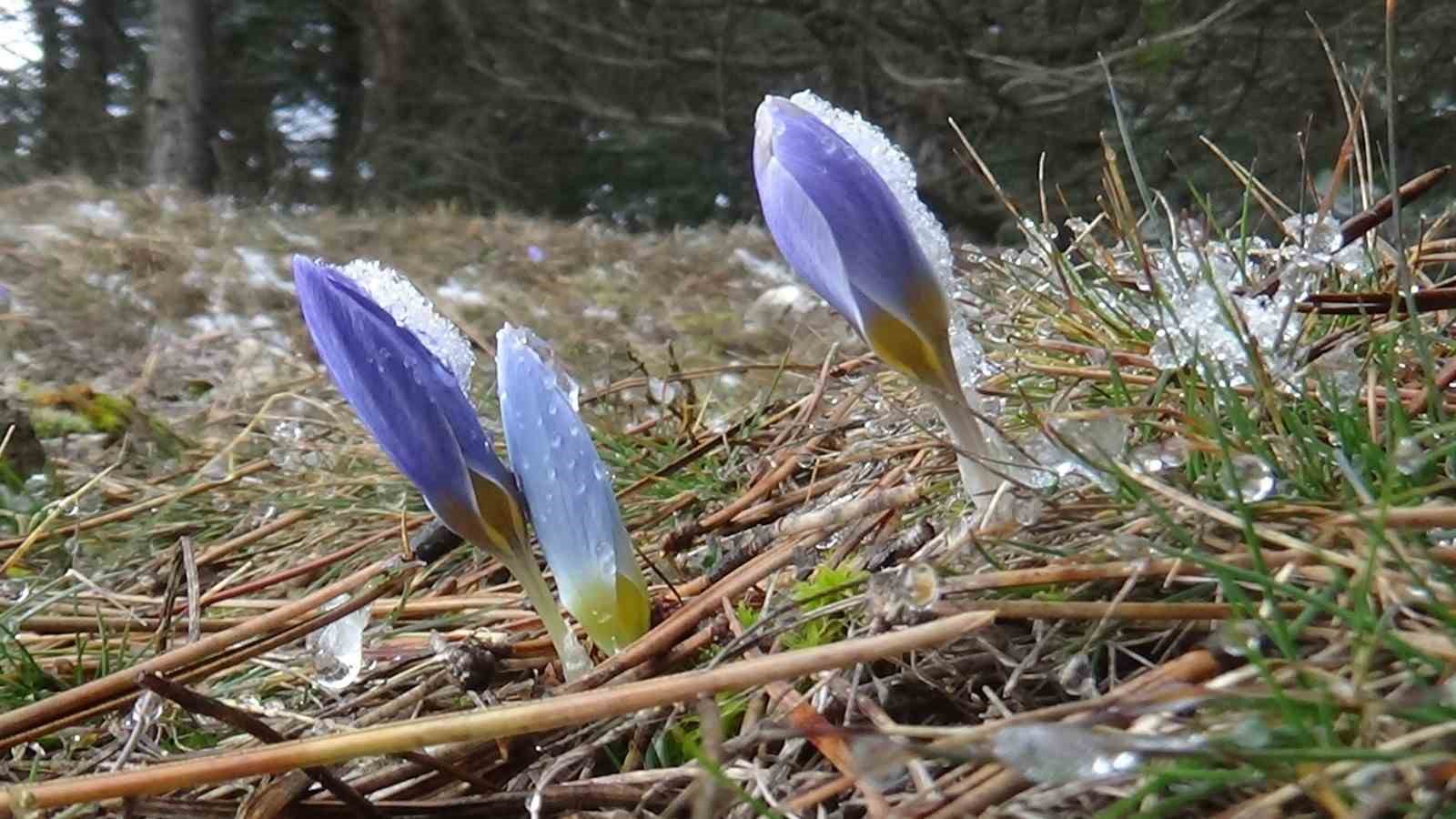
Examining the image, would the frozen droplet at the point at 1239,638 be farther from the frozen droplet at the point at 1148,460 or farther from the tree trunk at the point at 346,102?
the tree trunk at the point at 346,102

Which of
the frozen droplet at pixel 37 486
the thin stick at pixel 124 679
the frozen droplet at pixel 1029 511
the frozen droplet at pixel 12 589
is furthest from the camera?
the frozen droplet at pixel 37 486

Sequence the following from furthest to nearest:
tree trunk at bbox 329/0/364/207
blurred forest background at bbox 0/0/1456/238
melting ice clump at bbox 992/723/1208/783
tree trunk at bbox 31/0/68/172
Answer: tree trunk at bbox 31/0/68/172
tree trunk at bbox 329/0/364/207
blurred forest background at bbox 0/0/1456/238
melting ice clump at bbox 992/723/1208/783

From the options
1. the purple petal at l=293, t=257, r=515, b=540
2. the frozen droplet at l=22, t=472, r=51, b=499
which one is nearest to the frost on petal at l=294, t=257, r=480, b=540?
the purple petal at l=293, t=257, r=515, b=540

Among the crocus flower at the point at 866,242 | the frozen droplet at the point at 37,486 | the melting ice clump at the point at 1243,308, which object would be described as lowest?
the frozen droplet at the point at 37,486

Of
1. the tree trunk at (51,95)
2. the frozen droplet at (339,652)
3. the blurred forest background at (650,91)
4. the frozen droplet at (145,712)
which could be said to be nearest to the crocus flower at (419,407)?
the frozen droplet at (339,652)

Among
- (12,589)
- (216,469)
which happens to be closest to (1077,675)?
(12,589)

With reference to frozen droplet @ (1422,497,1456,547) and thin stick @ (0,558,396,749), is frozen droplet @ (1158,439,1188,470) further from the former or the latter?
thin stick @ (0,558,396,749)

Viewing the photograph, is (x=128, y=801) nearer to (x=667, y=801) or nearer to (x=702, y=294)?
(x=667, y=801)

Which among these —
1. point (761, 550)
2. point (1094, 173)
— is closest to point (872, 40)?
point (1094, 173)
